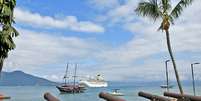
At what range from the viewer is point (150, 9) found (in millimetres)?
31016

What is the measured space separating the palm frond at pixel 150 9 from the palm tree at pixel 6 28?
11826 mm

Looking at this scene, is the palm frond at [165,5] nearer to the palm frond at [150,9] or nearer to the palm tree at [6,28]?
the palm frond at [150,9]

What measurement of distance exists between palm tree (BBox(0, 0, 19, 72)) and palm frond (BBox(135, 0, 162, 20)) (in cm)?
1183

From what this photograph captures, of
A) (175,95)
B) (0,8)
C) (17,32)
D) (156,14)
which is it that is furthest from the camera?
(156,14)

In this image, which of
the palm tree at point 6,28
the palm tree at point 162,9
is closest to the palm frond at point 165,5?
the palm tree at point 162,9

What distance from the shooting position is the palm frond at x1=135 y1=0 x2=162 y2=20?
30891 millimetres

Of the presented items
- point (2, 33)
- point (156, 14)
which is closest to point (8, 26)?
point (2, 33)

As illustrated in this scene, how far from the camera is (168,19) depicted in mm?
31047

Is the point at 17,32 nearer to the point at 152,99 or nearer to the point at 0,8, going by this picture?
the point at 0,8

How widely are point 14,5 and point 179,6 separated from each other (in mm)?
13713

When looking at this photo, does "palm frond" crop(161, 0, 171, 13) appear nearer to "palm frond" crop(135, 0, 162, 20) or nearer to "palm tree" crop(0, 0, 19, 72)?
"palm frond" crop(135, 0, 162, 20)

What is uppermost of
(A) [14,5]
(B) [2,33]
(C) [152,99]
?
(A) [14,5]

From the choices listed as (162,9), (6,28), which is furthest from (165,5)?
(6,28)

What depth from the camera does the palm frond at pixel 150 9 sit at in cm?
3089
